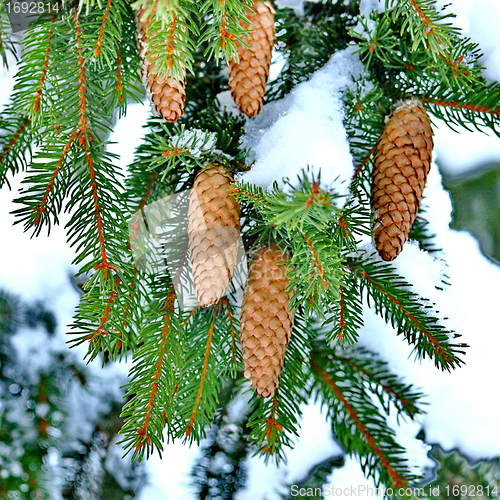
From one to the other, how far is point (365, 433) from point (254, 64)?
615 millimetres

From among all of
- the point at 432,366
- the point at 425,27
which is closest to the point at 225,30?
the point at 425,27

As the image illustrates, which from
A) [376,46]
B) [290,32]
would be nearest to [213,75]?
[290,32]

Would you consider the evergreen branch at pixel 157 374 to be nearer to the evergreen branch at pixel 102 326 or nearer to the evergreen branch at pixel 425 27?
the evergreen branch at pixel 102 326

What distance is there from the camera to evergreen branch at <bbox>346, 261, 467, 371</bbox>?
0.48m

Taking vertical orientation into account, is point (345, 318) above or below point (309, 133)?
below

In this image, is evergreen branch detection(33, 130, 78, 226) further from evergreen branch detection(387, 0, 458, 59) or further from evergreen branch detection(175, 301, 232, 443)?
evergreen branch detection(387, 0, 458, 59)

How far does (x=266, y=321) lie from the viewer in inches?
17.7

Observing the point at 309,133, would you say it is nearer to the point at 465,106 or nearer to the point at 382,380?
the point at 465,106

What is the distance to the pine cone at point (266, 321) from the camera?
17.4 inches

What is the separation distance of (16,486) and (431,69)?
955 mm

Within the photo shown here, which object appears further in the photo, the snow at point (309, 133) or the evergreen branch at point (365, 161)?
the evergreen branch at point (365, 161)

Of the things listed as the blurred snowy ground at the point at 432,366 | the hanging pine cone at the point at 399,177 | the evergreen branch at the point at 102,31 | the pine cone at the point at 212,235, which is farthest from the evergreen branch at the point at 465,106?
the evergreen branch at the point at 102,31

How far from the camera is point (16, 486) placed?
716 millimetres

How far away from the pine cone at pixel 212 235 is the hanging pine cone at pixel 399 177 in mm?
165
